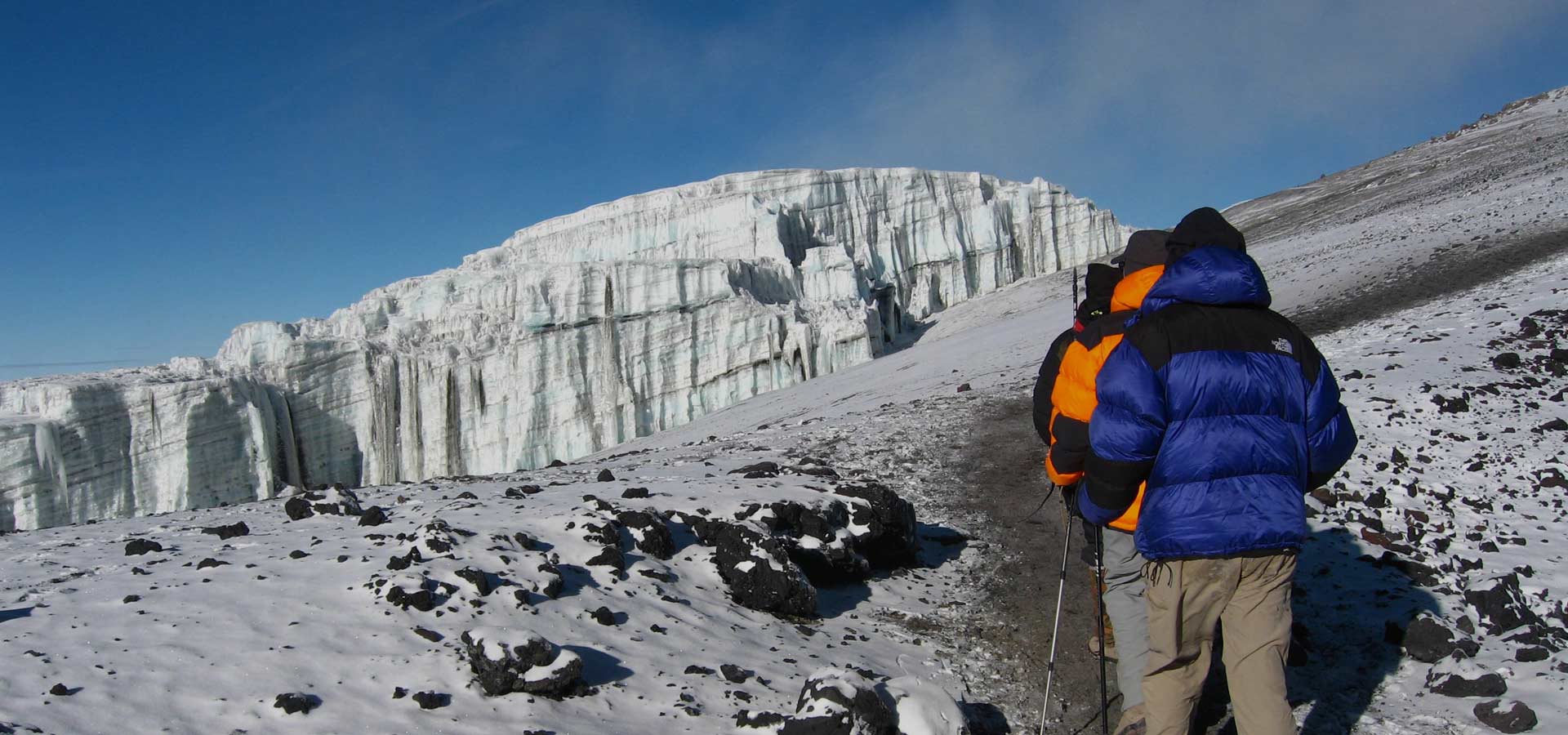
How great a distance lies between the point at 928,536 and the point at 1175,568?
5.87 meters

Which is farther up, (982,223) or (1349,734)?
(982,223)

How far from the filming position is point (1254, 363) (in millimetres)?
3602

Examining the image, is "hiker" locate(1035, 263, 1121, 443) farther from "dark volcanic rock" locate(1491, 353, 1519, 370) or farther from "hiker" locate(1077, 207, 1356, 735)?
"dark volcanic rock" locate(1491, 353, 1519, 370)

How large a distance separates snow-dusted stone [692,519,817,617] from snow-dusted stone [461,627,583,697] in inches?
80.9

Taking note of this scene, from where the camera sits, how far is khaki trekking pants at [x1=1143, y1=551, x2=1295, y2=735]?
3.66 m

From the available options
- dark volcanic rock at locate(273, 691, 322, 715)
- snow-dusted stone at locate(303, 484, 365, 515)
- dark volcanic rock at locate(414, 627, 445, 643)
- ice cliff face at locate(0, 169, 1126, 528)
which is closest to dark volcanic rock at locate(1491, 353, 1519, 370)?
dark volcanic rock at locate(414, 627, 445, 643)

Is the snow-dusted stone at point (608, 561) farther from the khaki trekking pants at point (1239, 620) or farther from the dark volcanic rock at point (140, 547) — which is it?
the khaki trekking pants at point (1239, 620)

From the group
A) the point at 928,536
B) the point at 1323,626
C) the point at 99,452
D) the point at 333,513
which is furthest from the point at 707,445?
the point at 99,452

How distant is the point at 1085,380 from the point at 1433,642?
3353 mm

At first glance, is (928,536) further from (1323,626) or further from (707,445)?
(707,445)

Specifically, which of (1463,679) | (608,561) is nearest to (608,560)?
(608,561)

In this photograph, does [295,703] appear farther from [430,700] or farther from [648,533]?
[648,533]

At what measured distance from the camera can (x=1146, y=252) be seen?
4.93 metres

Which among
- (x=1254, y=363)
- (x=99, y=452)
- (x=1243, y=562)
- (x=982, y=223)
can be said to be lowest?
(x=99, y=452)
